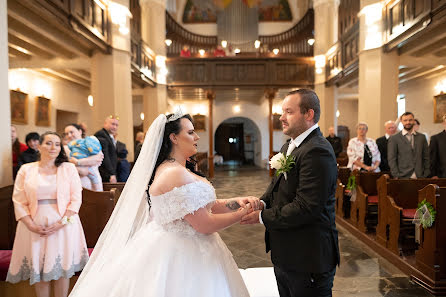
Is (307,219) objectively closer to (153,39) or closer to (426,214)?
(426,214)

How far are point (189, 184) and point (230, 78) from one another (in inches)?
436

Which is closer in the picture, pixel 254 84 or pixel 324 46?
pixel 324 46

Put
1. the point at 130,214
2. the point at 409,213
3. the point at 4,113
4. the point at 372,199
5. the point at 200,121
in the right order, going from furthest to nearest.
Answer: the point at 200,121 < the point at 372,199 < the point at 409,213 < the point at 4,113 < the point at 130,214

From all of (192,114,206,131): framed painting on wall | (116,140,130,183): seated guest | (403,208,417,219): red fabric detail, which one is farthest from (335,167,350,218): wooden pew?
(192,114,206,131): framed painting on wall

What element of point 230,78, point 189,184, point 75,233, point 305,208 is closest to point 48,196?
point 75,233

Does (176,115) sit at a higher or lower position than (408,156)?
higher

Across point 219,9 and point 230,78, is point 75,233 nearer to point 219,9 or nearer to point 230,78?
point 230,78

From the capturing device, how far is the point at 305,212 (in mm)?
1592

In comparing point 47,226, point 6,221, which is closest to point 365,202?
point 47,226

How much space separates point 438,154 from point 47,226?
17.8 ft

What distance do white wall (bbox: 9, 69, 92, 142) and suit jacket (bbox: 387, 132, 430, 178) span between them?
6922 mm

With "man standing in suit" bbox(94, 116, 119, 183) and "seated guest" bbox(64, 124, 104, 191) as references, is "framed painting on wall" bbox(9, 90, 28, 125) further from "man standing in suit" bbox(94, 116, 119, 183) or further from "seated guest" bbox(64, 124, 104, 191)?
"seated guest" bbox(64, 124, 104, 191)

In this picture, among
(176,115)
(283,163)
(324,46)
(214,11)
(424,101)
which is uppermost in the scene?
(214,11)

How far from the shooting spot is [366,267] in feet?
12.0
